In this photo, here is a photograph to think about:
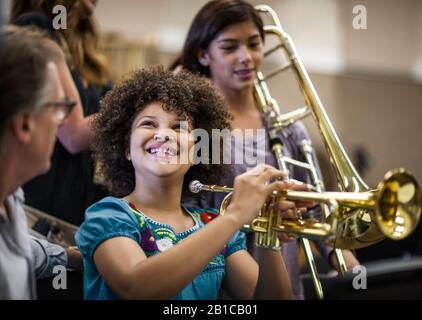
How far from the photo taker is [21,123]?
33.7 inches

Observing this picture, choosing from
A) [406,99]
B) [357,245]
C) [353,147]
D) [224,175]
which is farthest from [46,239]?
[406,99]

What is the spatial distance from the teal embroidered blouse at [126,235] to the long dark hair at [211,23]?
508mm

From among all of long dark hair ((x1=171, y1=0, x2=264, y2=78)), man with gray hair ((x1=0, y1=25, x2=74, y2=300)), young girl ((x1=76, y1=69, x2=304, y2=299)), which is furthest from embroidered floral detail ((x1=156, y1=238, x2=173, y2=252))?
long dark hair ((x1=171, y1=0, x2=264, y2=78))

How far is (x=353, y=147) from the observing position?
4176mm

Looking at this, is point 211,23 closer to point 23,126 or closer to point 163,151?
point 163,151

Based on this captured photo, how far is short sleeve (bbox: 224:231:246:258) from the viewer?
1.21 metres

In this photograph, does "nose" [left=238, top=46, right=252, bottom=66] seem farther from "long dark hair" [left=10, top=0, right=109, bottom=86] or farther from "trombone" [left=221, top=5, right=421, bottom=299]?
"long dark hair" [left=10, top=0, right=109, bottom=86]

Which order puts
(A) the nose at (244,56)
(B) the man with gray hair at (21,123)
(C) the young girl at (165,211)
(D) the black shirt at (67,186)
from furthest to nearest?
(A) the nose at (244,56), (D) the black shirt at (67,186), (C) the young girl at (165,211), (B) the man with gray hair at (21,123)

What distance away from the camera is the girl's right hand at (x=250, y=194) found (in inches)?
38.6

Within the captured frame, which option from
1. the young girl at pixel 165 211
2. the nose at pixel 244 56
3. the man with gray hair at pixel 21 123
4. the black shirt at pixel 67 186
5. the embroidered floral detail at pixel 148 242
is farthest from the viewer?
the nose at pixel 244 56

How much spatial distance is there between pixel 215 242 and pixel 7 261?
11.9 inches

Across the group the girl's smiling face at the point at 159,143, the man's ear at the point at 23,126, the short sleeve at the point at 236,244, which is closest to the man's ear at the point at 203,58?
the girl's smiling face at the point at 159,143

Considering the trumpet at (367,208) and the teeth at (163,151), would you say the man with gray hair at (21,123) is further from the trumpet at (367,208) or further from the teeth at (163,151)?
the trumpet at (367,208)

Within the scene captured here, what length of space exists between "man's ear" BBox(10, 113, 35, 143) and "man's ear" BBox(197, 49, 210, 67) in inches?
29.1
